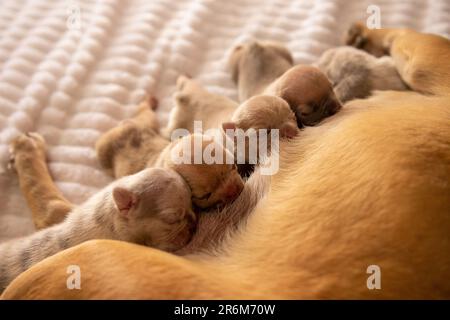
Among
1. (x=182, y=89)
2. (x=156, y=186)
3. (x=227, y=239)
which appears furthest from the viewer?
(x=182, y=89)

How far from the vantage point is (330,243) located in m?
1.31

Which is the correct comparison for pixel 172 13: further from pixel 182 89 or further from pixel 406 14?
pixel 406 14

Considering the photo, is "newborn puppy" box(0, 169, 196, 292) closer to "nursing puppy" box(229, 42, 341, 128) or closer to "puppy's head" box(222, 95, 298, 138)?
"puppy's head" box(222, 95, 298, 138)

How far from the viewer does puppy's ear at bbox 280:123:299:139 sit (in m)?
1.88

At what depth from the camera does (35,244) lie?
1859 millimetres

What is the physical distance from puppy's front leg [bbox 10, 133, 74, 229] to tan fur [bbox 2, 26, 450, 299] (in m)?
0.78

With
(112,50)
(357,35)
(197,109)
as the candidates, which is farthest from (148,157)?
(357,35)

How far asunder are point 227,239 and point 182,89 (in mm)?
1369

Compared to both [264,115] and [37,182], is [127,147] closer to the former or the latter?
[37,182]

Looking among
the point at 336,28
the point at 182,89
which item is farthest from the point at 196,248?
the point at 336,28

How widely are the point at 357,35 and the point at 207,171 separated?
1.54m

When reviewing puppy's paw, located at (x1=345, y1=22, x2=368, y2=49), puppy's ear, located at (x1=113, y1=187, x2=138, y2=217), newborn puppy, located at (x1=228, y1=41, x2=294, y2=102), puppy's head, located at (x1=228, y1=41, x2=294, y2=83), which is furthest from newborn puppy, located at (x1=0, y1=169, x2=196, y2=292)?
puppy's paw, located at (x1=345, y1=22, x2=368, y2=49)

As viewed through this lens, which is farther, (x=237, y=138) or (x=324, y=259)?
(x=237, y=138)

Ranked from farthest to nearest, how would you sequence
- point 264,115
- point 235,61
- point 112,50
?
point 112,50 < point 235,61 < point 264,115
